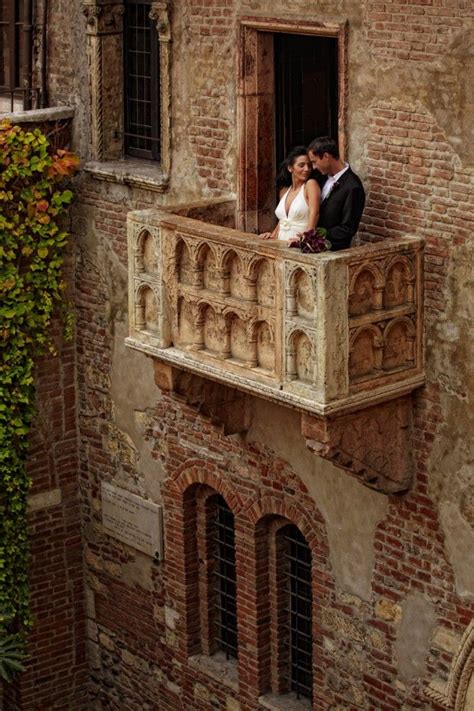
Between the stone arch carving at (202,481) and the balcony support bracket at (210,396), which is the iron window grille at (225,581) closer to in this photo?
the stone arch carving at (202,481)

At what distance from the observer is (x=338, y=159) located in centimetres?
1309

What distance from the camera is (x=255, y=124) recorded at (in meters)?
14.4

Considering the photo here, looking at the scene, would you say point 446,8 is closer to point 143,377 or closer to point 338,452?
point 338,452

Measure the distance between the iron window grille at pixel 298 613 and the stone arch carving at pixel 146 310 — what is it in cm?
227

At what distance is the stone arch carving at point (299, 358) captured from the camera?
12.7 m

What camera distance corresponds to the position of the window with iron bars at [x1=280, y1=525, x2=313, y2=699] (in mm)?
15188

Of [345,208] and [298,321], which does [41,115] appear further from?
[298,321]

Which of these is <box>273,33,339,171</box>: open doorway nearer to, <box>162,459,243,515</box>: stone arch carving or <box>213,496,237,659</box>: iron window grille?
<box>162,459,243,515</box>: stone arch carving

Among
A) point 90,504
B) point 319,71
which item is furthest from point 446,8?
point 90,504

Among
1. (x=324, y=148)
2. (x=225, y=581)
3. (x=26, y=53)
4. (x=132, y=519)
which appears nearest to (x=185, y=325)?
(x=324, y=148)

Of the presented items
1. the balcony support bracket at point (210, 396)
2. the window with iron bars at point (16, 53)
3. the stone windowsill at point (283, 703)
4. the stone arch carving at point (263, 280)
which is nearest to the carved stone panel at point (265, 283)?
the stone arch carving at point (263, 280)

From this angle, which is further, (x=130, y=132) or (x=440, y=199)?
(x=130, y=132)

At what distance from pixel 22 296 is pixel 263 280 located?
4030 mm

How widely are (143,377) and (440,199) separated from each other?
14.9ft
